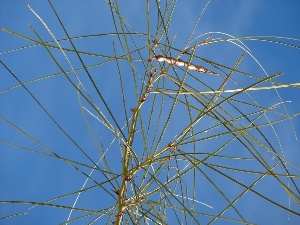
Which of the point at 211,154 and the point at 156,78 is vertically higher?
the point at 156,78

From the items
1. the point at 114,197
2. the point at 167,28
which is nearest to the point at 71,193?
the point at 114,197

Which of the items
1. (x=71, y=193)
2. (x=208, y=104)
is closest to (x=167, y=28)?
(x=208, y=104)

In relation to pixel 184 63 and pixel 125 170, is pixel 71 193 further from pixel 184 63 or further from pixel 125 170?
pixel 184 63

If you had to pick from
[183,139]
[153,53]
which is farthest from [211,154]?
[153,53]

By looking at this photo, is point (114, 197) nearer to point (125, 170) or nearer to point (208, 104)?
point (125, 170)

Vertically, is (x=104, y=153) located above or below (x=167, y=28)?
below

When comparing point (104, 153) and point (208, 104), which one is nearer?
point (208, 104)

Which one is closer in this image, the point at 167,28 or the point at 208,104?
the point at 208,104
